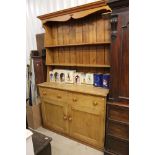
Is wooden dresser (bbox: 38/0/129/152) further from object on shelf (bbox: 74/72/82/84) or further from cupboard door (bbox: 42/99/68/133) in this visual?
object on shelf (bbox: 74/72/82/84)

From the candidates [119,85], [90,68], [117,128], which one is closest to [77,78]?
[90,68]

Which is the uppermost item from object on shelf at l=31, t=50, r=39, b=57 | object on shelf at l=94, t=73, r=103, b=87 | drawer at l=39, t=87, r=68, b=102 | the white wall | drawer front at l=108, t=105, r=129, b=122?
the white wall

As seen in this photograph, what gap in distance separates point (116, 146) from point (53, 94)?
1.21 metres

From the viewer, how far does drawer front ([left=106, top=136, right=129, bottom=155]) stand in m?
1.72

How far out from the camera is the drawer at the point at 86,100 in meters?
1.92

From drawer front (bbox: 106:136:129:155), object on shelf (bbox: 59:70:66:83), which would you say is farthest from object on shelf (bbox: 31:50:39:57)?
drawer front (bbox: 106:136:129:155)

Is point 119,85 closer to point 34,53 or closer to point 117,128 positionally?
point 117,128

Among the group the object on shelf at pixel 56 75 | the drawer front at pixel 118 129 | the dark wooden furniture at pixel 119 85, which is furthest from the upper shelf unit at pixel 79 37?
the drawer front at pixel 118 129

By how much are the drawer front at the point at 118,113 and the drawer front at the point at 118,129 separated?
70mm
